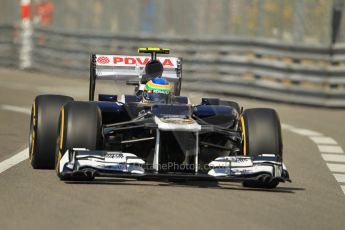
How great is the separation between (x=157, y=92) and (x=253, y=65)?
12577 mm

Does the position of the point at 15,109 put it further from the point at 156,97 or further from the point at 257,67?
the point at 156,97

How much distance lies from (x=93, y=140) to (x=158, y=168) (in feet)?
2.34

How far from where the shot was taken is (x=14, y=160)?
1305 centimetres

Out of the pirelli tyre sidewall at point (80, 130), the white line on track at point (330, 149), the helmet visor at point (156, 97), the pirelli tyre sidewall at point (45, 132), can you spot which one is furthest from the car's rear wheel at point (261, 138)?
the white line on track at point (330, 149)

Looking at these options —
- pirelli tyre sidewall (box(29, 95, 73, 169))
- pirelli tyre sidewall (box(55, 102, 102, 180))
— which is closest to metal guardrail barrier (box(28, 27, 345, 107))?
pirelli tyre sidewall (box(29, 95, 73, 169))

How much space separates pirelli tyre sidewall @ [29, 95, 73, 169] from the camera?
12055 mm

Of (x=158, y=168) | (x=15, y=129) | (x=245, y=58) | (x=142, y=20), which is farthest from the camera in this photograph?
(x=142, y=20)

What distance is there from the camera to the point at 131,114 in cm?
1196

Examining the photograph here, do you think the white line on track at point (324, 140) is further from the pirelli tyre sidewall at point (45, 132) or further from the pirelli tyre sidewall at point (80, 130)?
the pirelli tyre sidewall at point (80, 130)

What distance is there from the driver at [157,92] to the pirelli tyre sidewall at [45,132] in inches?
35.1

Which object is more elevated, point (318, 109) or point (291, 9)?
point (291, 9)

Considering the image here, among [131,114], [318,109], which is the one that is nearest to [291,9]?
[318,109]

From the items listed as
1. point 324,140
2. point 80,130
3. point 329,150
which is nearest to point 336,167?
point 329,150

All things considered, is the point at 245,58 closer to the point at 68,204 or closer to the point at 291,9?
the point at 291,9
